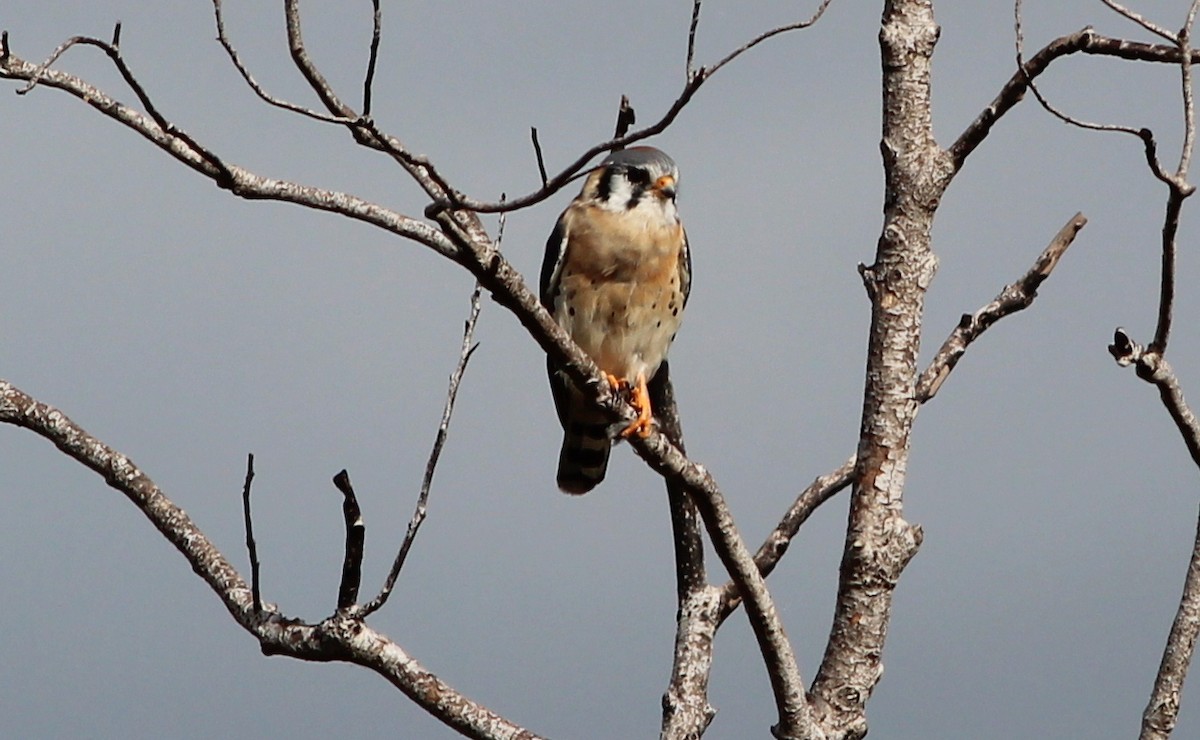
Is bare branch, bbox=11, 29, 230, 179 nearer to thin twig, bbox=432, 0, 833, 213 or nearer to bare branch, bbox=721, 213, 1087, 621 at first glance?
thin twig, bbox=432, 0, 833, 213

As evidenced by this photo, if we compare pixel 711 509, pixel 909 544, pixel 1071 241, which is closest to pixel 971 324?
pixel 1071 241

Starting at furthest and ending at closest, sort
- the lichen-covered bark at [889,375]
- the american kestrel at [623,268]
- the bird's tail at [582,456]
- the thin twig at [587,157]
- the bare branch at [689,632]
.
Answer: the bird's tail at [582,456]
the american kestrel at [623,268]
the bare branch at [689,632]
the lichen-covered bark at [889,375]
the thin twig at [587,157]

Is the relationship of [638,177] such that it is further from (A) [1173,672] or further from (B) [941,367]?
(A) [1173,672]

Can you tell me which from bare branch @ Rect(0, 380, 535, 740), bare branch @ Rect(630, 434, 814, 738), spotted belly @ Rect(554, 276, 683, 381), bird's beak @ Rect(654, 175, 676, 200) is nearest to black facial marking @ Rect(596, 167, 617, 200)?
bird's beak @ Rect(654, 175, 676, 200)

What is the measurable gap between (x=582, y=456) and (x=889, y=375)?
7.00 ft

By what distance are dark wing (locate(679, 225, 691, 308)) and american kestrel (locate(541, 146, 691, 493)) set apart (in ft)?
0.04

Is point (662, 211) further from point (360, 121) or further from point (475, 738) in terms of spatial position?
point (360, 121)

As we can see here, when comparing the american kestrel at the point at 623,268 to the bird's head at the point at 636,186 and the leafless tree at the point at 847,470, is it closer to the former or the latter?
the bird's head at the point at 636,186

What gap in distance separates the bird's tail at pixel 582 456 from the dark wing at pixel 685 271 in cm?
55

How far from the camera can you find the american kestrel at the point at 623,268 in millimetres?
5535

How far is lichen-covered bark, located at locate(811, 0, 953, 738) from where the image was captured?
3.83 meters

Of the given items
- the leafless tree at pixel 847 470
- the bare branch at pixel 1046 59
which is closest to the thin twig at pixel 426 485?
the leafless tree at pixel 847 470

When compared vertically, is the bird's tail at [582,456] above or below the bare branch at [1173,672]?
above

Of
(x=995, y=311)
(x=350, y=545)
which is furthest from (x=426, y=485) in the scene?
(x=995, y=311)
